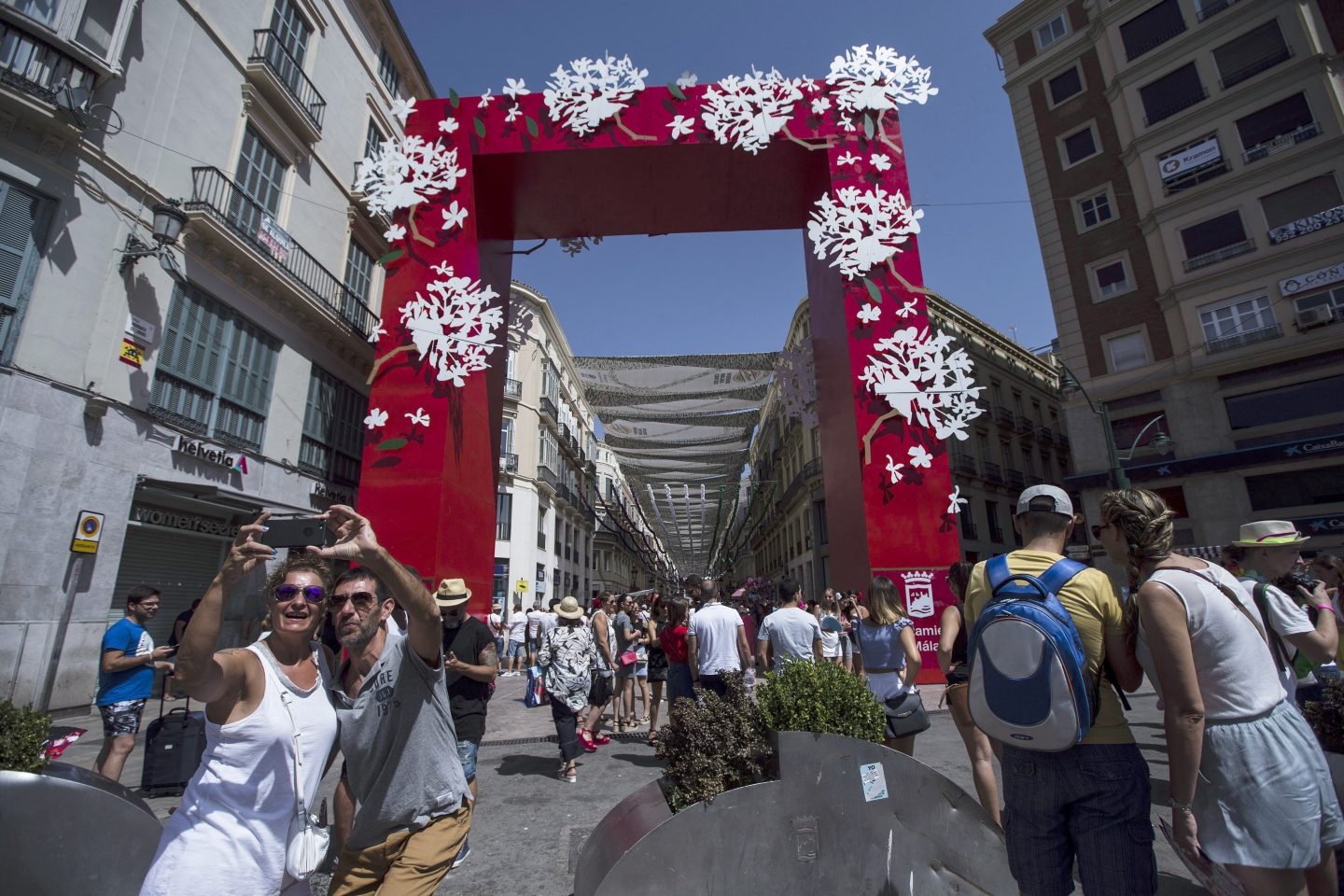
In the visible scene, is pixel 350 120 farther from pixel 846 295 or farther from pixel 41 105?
pixel 846 295

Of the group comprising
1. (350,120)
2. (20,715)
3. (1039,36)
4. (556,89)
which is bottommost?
(20,715)

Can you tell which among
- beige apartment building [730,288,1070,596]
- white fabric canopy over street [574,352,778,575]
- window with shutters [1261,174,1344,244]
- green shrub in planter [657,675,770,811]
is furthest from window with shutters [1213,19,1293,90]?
green shrub in planter [657,675,770,811]

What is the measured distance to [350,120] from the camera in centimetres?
1565

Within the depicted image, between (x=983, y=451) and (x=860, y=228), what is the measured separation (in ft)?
68.7

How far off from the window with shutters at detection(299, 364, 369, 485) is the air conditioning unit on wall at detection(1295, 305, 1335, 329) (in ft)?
80.8

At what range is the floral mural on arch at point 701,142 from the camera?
9.53m

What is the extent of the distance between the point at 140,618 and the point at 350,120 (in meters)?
14.6

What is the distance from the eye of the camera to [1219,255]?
1939 centimetres

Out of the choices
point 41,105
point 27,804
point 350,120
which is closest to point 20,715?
point 27,804

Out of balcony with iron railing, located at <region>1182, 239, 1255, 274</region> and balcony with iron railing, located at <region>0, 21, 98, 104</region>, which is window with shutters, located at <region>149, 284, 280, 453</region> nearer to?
balcony with iron railing, located at <region>0, 21, 98, 104</region>

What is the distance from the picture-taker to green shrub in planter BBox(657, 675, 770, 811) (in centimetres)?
260

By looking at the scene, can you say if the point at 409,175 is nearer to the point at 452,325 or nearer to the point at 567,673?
the point at 452,325

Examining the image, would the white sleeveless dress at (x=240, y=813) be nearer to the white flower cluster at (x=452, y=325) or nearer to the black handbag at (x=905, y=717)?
the black handbag at (x=905, y=717)

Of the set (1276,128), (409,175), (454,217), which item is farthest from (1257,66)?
(409,175)
